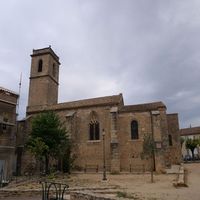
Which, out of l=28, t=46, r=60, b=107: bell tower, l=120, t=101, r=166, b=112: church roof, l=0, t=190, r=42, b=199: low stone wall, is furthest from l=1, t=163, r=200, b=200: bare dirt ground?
l=28, t=46, r=60, b=107: bell tower

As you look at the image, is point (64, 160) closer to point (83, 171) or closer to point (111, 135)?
point (83, 171)

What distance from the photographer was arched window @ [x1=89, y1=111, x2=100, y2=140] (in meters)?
32.3

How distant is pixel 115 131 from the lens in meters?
29.8

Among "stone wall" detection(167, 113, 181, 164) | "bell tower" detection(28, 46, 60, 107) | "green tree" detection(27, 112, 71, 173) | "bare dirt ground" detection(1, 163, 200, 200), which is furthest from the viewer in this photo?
"bell tower" detection(28, 46, 60, 107)

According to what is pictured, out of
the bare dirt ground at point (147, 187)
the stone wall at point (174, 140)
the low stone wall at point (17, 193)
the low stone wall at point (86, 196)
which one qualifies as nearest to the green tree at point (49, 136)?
the bare dirt ground at point (147, 187)

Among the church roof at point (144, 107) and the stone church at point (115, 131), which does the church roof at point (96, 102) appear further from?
the church roof at point (144, 107)

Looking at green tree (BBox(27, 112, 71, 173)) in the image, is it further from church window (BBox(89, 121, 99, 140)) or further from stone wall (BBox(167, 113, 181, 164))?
stone wall (BBox(167, 113, 181, 164))

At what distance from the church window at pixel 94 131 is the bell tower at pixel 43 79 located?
9178 mm

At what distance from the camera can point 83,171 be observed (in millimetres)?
30672

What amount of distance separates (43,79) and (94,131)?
1253cm

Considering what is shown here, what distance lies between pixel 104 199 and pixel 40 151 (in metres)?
17.3

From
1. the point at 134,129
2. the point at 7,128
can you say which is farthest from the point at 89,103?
the point at 7,128

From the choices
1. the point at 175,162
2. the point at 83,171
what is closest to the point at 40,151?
the point at 83,171

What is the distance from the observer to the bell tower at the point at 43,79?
38.1 meters
